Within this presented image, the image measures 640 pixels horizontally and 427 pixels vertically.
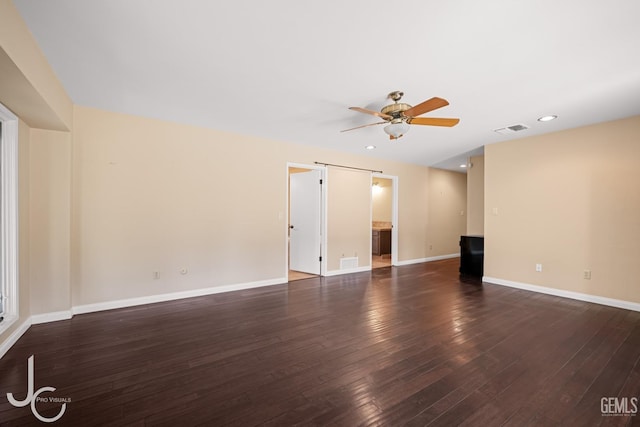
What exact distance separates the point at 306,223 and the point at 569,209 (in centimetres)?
429

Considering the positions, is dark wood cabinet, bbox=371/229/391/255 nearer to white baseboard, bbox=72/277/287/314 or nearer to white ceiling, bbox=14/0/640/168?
white baseboard, bbox=72/277/287/314

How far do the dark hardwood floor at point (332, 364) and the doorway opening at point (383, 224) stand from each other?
2.93 m

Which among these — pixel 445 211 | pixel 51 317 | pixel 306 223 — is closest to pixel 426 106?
pixel 306 223

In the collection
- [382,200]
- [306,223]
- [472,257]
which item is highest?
[382,200]

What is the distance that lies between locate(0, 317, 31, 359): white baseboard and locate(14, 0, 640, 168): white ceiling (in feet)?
8.04

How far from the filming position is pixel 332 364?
7.21ft

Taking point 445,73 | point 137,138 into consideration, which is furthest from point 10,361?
point 445,73

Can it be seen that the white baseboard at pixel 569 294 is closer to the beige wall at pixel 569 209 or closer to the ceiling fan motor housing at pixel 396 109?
the beige wall at pixel 569 209

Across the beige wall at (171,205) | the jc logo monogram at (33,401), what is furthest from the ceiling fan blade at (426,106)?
the jc logo monogram at (33,401)

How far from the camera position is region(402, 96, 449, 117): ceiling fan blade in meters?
2.42

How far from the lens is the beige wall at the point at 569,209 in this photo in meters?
3.60

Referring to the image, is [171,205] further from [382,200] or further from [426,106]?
[382,200]

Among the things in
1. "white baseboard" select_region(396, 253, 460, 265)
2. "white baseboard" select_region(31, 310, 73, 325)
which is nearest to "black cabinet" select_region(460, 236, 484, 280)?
"white baseboard" select_region(396, 253, 460, 265)

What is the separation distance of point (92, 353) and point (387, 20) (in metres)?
3.55
